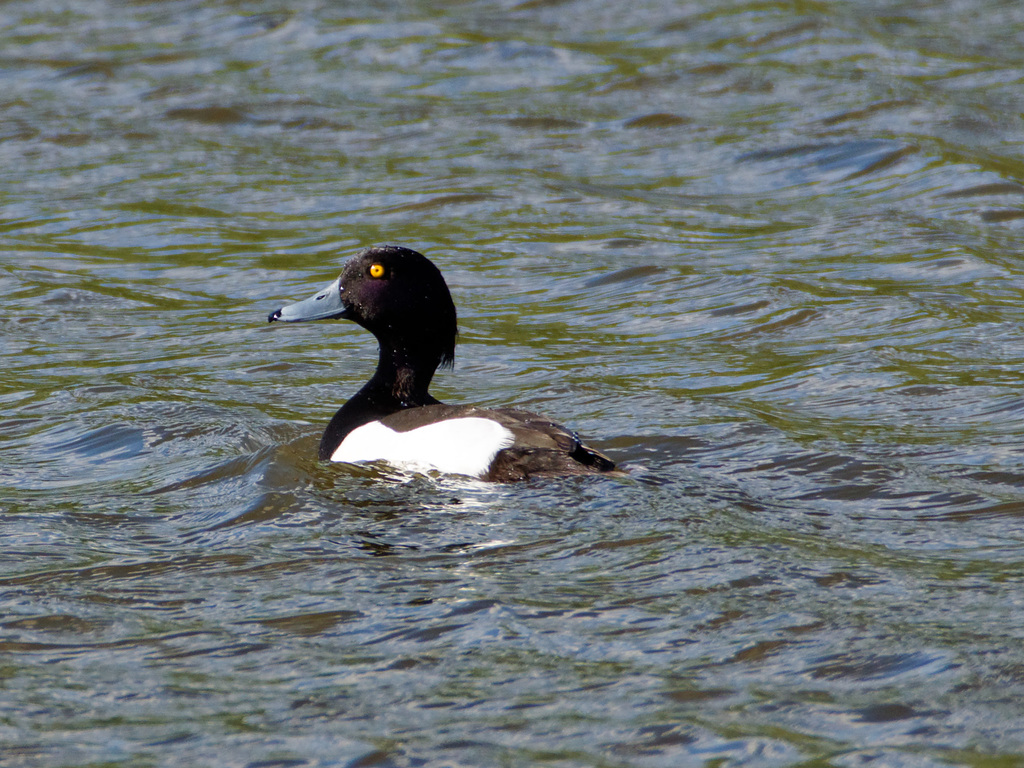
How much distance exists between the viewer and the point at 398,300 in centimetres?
699

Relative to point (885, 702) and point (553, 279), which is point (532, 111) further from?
point (885, 702)

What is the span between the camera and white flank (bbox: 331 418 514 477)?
6.25 meters

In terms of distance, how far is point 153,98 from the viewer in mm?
13805

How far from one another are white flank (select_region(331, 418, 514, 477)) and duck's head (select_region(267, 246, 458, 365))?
49cm

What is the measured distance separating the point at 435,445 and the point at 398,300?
2.92ft

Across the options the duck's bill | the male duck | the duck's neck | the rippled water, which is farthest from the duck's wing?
the duck's bill

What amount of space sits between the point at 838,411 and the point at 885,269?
2.61m

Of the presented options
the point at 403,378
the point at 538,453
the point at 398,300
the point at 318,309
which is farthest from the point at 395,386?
the point at 538,453

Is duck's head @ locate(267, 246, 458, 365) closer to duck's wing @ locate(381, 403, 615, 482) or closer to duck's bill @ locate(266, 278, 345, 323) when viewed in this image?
duck's bill @ locate(266, 278, 345, 323)

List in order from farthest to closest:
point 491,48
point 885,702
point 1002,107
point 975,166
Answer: point 491,48 → point 1002,107 → point 975,166 → point 885,702

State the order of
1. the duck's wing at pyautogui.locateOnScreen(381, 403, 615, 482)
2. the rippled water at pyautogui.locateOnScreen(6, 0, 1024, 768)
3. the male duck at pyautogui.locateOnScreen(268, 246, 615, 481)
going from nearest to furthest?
the rippled water at pyautogui.locateOnScreen(6, 0, 1024, 768)
the duck's wing at pyautogui.locateOnScreen(381, 403, 615, 482)
the male duck at pyautogui.locateOnScreen(268, 246, 615, 481)

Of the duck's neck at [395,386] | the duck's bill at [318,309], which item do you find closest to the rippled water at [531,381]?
the duck's neck at [395,386]

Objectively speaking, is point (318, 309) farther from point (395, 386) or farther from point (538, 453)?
point (538, 453)

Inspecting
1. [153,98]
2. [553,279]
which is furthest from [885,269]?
[153,98]
